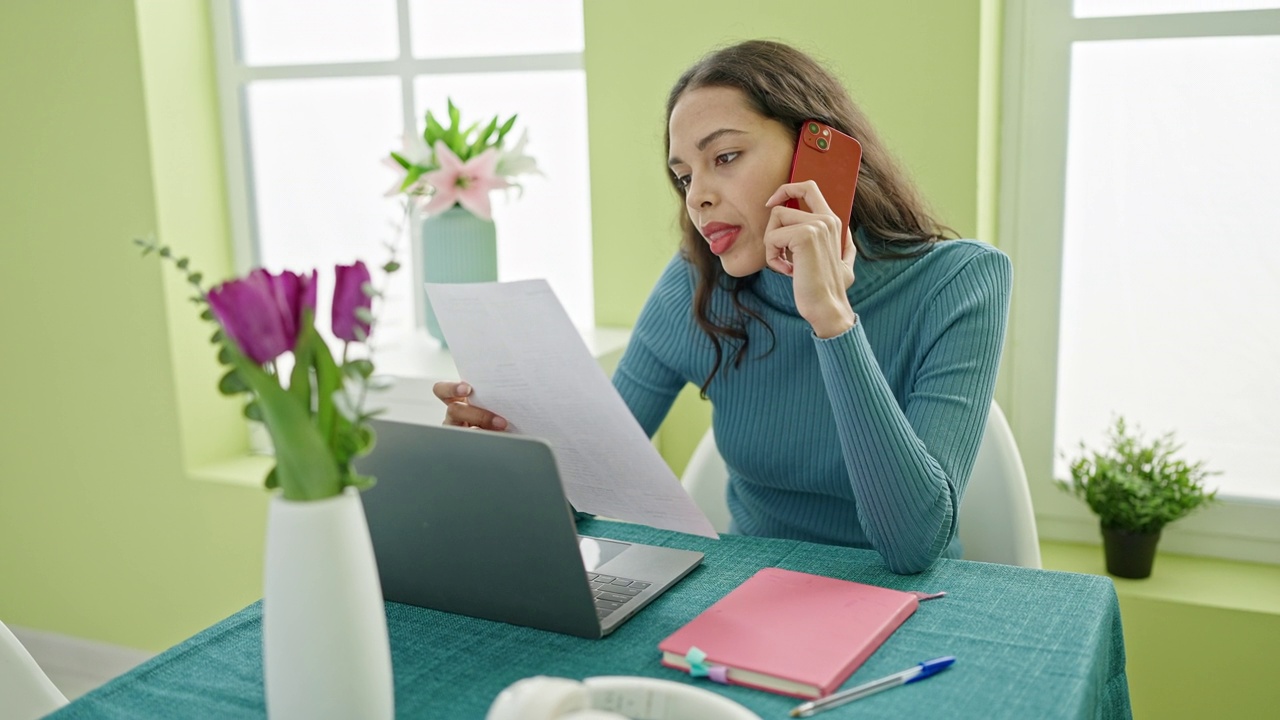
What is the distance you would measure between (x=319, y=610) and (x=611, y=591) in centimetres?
39

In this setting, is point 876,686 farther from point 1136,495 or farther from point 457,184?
point 457,184

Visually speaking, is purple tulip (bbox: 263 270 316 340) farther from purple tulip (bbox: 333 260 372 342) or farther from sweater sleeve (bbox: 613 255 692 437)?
sweater sleeve (bbox: 613 255 692 437)

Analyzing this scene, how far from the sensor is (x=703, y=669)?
0.93 meters

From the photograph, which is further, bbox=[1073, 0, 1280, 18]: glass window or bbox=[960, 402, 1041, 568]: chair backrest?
bbox=[1073, 0, 1280, 18]: glass window

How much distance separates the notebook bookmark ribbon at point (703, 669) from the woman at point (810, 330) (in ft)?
0.99

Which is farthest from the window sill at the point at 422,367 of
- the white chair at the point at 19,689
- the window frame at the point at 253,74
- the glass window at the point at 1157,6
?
A: the glass window at the point at 1157,6

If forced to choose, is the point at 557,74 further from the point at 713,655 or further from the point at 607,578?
the point at 713,655

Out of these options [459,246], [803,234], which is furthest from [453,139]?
[803,234]

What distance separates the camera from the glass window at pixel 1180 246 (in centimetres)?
188

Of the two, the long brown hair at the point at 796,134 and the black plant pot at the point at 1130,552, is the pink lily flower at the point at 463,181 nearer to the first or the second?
the long brown hair at the point at 796,134

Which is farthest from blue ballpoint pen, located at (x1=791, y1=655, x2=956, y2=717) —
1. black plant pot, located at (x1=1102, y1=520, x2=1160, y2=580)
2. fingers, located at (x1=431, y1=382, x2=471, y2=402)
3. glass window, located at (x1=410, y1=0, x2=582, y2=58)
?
glass window, located at (x1=410, y1=0, x2=582, y2=58)

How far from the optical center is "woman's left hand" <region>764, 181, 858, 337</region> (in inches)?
48.6

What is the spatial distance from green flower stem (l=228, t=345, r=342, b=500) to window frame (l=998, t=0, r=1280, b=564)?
1.56 meters

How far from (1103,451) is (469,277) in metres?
1.22
